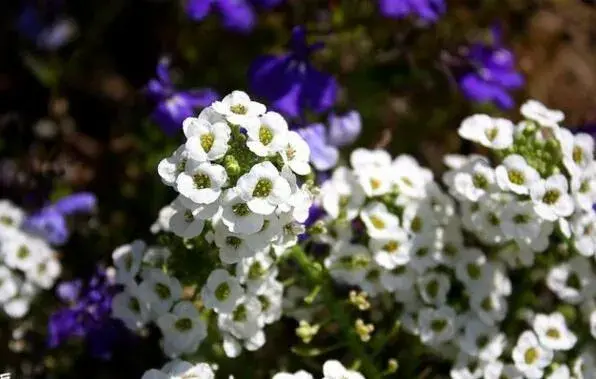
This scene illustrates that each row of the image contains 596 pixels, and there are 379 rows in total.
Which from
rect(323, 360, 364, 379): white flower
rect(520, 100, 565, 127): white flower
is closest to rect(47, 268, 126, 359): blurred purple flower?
rect(323, 360, 364, 379): white flower

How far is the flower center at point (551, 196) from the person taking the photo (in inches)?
79.4

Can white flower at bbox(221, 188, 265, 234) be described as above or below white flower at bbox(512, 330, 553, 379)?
above

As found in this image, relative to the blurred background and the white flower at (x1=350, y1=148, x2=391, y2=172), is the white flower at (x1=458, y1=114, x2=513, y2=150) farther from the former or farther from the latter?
the blurred background

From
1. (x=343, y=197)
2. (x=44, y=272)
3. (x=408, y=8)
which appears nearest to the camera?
(x=343, y=197)

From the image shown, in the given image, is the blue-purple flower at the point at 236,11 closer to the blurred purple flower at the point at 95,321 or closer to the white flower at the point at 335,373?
the blurred purple flower at the point at 95,321

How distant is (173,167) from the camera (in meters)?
1.82

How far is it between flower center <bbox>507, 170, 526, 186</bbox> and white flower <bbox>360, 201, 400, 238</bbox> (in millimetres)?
293

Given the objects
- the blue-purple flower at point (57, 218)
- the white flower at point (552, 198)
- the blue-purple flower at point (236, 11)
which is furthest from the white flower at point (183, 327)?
the blue-purple flower at point (236, 11)

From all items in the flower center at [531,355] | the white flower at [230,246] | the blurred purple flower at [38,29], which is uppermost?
the white flower at [230,246]

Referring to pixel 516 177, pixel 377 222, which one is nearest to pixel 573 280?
pixel 516 177

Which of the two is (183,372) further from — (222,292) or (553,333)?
(553,333)

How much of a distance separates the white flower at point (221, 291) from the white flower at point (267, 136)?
12.2 inches

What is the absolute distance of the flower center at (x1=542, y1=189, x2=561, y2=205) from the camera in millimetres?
2018

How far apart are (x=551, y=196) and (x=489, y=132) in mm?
230
